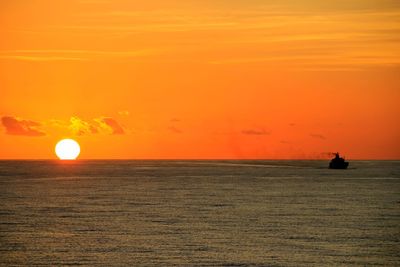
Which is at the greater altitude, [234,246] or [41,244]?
[41,244]

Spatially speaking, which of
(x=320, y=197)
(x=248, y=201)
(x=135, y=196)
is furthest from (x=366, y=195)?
(x=135, y=196)

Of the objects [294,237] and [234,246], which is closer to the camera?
[234,246]

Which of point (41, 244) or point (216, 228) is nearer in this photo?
point (41, 244)

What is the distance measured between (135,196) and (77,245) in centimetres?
7382

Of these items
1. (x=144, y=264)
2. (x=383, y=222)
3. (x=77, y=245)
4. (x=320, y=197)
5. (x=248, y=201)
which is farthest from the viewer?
(x=320, y=197)

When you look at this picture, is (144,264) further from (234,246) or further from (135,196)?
(135,196)

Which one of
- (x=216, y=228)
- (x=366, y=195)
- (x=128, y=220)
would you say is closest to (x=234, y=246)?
(x=216, y=228)

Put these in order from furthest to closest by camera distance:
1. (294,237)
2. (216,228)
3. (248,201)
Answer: (248,201) < (216,228) < (294,237)

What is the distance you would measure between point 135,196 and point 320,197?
35.8 metres

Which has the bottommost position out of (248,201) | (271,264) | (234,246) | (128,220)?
(271,264)

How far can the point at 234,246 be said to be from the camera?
7700 centimetres

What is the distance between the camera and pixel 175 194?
516 feet

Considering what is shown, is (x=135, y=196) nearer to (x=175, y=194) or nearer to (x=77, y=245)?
(x=175, y=194)

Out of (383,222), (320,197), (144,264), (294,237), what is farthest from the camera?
(320,197)
